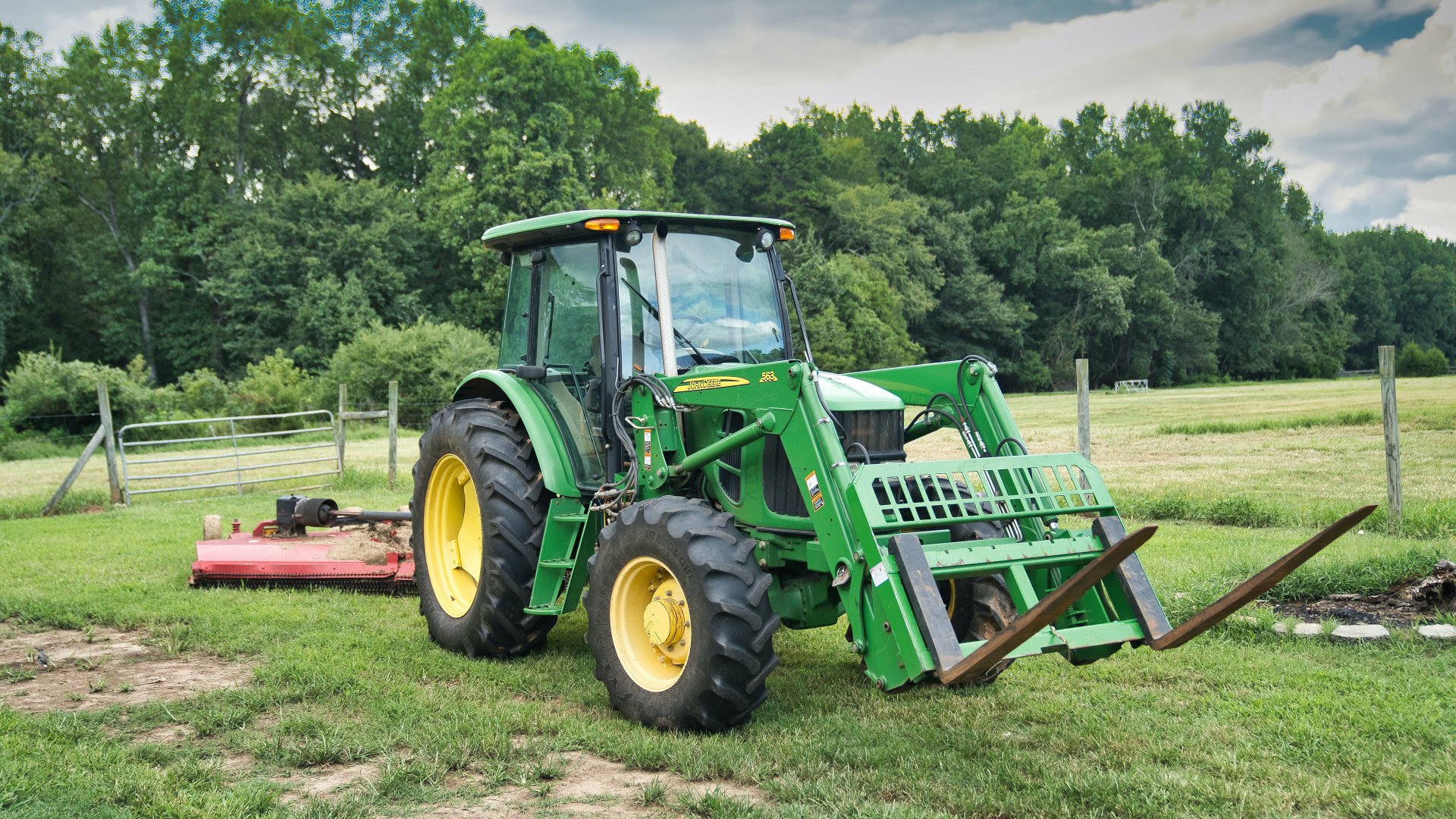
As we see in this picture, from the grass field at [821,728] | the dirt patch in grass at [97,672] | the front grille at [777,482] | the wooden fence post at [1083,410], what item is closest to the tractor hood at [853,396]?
the front grille at [777,482]

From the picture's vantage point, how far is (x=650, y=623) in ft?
15.6

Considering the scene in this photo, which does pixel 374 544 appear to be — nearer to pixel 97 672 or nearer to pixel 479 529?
pixel 479 529

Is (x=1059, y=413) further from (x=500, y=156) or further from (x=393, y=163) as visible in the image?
(x=393, y=163)

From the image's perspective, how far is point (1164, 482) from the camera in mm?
13578

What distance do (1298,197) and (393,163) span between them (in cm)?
6194

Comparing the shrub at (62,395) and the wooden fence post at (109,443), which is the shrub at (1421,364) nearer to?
the shrub at (62,395)

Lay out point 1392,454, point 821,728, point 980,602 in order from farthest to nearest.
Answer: point 1392,454 < point 980,602 < point 821,728

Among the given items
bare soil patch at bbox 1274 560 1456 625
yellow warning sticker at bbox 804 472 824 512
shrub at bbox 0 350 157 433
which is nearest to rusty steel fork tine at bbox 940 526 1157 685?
yellow warning sticker at bbox 804 472 824 512

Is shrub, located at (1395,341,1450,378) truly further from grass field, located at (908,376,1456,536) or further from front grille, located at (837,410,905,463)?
front grille, located at (837,410,905,463)

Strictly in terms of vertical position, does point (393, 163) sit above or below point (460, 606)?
above

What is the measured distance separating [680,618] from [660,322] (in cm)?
174

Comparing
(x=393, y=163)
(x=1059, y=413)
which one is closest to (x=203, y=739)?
(x=1059, y=413)

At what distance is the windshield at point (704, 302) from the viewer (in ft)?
18.5

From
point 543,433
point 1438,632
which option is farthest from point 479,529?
point 1438,632
